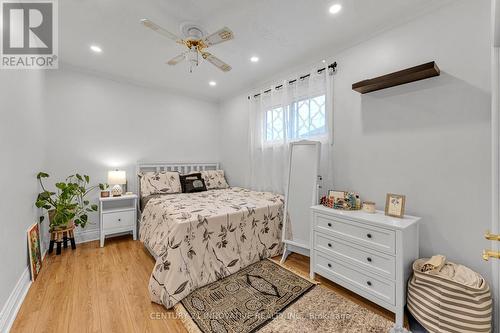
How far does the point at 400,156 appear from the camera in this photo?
2016mm

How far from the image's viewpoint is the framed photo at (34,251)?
2.03 metres

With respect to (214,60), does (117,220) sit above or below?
below

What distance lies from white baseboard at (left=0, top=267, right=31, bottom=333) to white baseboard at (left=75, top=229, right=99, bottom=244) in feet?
3.85

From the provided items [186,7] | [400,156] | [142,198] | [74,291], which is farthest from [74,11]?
[400,156]

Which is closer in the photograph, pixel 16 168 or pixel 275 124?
pixel 16 168

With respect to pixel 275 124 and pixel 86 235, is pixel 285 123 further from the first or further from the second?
pixel 86 235

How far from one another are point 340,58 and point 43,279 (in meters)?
4.03

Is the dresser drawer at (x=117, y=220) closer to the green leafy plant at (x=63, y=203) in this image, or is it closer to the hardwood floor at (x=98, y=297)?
the green leafy plant at (x=63, y=203)

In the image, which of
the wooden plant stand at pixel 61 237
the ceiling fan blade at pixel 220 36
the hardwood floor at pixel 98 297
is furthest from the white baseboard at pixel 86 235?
the ceiling fan blade at pixel 220 36

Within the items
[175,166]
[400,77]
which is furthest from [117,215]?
[400,77]

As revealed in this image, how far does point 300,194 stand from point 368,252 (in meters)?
0.98

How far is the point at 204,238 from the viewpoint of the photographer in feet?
6.70

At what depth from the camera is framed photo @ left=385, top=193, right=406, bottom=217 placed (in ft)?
5.99

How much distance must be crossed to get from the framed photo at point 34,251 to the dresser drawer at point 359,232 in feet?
9.36
